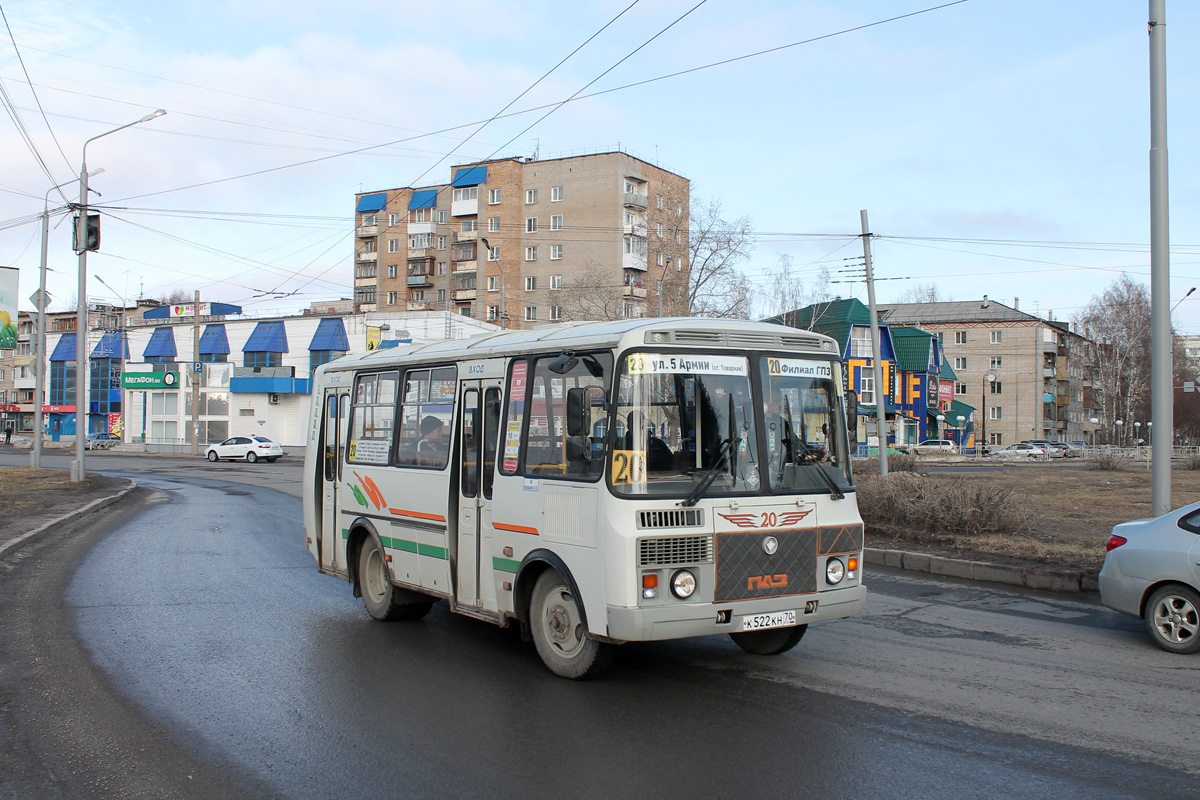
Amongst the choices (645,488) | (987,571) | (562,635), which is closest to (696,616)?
(645,488)

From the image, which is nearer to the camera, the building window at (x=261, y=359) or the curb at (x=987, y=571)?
the curb at (x=987, y=571)

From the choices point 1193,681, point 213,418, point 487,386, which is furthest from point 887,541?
point 213,418

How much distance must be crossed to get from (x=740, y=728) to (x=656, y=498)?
1.51 meters

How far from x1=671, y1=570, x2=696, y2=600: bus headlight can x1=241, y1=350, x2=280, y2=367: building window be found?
58125mm

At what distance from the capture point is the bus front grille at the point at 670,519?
6.10 m

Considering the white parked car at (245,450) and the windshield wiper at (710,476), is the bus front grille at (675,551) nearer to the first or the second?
the windshield wiper at (710,476)

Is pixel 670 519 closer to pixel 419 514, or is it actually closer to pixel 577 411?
pixel 577 411

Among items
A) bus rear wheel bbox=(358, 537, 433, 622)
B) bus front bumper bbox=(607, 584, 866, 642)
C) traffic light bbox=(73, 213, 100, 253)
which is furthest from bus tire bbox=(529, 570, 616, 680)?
traffic light bbox=(73, 213, 100, 253)

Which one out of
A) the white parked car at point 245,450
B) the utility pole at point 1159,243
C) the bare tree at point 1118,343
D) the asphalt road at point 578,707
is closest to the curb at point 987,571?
the asphalt road at point 578,707

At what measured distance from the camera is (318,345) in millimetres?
58875

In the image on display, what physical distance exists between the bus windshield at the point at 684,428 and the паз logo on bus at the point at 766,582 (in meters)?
0.60

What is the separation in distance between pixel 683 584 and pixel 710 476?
748 mm

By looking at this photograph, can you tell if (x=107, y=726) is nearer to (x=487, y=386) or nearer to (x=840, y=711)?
(x=487, y=386)

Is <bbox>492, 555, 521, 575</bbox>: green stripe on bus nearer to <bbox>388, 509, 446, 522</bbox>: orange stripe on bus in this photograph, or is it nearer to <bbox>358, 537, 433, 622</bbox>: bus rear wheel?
<bbox>388, 509, 446, 522</bbox>: orange stripe on bus
